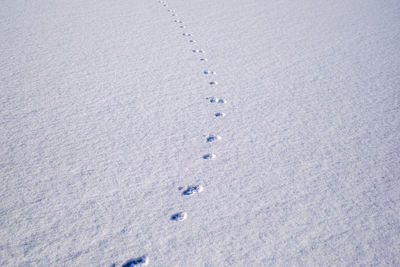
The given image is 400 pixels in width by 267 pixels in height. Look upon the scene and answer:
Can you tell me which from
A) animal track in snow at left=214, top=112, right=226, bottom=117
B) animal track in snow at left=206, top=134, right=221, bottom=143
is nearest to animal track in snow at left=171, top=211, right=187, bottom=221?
animal track in snow at left=206, top=134, right=221, bottom=143

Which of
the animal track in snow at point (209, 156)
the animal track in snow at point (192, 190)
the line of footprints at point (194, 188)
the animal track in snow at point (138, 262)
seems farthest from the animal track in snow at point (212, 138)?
the animal track in snow at point (138, 262)

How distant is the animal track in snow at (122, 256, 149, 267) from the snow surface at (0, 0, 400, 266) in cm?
1

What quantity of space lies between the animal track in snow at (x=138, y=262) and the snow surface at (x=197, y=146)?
0.01 meters

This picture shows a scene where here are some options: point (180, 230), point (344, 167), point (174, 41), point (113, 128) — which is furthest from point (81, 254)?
point (174, 41)

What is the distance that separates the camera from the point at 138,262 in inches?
44.4

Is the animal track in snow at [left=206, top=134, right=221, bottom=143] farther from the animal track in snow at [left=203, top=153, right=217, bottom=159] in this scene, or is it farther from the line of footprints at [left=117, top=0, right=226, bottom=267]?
the animal track in snow at [left=203, top=153, right=217, bottom=159]

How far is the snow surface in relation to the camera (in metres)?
1.21

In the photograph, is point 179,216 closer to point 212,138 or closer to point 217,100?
point 212,138

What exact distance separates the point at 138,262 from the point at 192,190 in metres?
0.42

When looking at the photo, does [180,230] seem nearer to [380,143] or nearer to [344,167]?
[344,167]

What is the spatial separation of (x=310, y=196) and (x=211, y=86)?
3.77 ft

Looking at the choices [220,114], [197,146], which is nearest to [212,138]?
[197,146]

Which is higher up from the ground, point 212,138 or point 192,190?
point 212,138

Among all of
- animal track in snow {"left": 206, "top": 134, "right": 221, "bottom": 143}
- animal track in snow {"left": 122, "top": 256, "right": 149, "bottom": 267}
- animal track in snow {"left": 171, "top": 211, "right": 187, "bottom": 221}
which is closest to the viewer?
animal track in snow {"left": 122, "top": 256, "right": 149, "bottom": 267}
